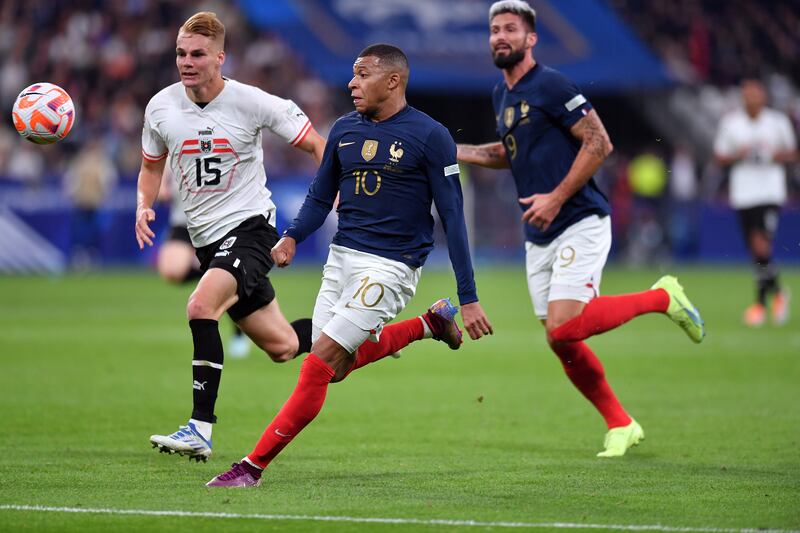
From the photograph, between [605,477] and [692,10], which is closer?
[605,477]

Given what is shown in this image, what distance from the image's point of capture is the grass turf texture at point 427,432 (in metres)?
6.80

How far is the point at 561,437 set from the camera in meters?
9.56

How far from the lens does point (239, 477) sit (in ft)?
24.0

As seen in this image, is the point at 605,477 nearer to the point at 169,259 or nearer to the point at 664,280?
the point at 664,280

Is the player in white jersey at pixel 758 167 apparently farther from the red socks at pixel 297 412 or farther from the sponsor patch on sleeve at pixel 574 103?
the red socks at pixel 297 412

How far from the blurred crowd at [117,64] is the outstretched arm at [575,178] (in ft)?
75.5

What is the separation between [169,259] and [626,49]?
22670mm

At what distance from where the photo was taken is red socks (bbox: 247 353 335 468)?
7.33 metres

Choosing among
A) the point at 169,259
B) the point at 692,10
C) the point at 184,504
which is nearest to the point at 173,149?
the point at 184,504

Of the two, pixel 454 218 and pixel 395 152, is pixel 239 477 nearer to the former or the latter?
pixel 454 218

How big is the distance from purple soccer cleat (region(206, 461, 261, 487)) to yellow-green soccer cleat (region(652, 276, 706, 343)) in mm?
3191

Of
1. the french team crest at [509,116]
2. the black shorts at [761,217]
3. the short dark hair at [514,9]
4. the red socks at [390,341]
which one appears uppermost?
the short dark hair at [514,9]

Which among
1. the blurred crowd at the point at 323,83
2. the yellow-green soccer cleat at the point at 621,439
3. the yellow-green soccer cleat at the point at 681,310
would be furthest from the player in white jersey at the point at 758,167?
the blurred crowd at the point at 323,83

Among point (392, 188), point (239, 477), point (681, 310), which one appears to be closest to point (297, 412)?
point (239, 477)
